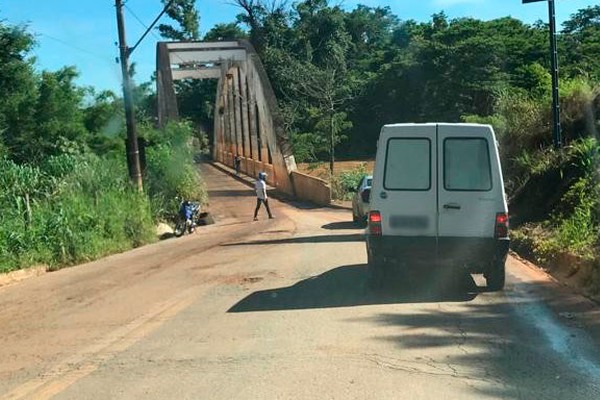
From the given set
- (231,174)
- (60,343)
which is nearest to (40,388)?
(60,343)

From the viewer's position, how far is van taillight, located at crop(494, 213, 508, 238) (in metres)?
9.08

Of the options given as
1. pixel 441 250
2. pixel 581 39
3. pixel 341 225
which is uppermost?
pixel 581 39

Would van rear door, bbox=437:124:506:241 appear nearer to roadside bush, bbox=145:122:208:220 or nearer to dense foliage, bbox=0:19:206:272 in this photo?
dense foliage, bbox=0:19:206:272

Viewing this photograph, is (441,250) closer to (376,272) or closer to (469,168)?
(376,272)

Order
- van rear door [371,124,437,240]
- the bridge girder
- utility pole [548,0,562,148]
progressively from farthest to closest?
1. the bridge girder
2. utility pole [548,0,562,148]
3. van rear door [371,124,437,240]

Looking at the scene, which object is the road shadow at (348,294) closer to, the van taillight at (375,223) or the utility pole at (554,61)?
the van taillight at (375,223)

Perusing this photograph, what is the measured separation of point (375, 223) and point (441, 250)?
929mm

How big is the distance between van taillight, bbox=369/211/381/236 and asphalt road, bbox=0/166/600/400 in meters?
0.86

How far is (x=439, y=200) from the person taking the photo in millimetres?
9219

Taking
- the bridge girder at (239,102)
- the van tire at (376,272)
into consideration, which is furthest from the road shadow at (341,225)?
the bridge girder at (239,102)

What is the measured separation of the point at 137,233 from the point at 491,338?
13.9 metres

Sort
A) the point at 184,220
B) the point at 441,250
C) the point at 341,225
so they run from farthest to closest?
1. the point at 341,225
2. the point at 184,220
3. the point at 441,250

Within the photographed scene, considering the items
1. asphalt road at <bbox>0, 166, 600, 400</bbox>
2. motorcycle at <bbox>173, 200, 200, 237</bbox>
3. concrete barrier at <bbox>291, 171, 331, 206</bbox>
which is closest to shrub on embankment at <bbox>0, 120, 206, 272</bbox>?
motorcycle at <bbox>173, 200, 200, 237</bbox>

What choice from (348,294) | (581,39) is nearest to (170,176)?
(348,294)
